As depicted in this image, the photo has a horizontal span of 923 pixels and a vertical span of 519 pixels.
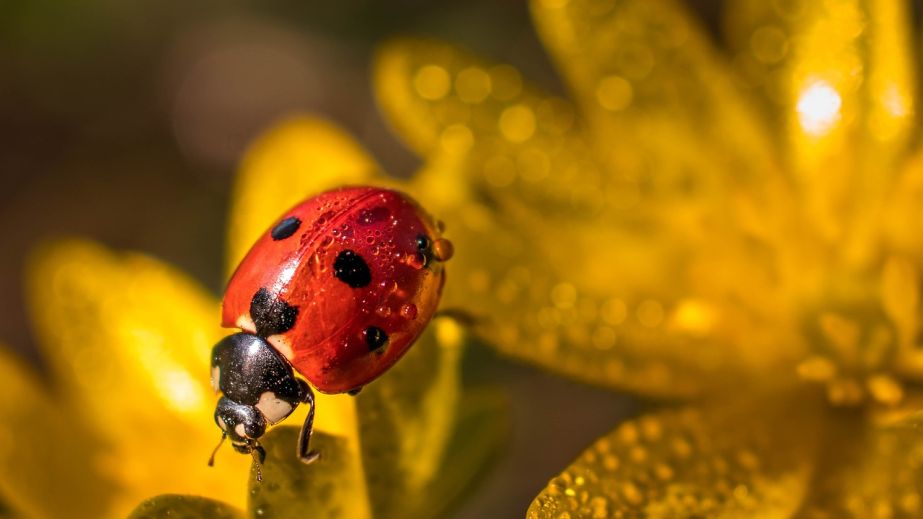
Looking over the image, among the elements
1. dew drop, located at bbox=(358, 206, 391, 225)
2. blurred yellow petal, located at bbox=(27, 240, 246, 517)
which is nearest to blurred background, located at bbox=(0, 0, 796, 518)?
blurred yellow petal, located at bbox=(27, 240, 246, 517)

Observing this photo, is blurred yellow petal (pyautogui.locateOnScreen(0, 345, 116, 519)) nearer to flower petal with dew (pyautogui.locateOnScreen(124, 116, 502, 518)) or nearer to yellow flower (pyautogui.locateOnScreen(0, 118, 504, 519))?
yellow flower (pyautogui.locateOnScreen(0, 118, 504, 519))

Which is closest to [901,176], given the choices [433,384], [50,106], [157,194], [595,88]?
[595,88]

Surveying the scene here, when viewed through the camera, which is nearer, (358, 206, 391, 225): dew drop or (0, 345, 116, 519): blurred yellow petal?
(358, 206, 391, 225): dew drop

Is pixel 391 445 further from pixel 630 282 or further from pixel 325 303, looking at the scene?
pixel 630 282

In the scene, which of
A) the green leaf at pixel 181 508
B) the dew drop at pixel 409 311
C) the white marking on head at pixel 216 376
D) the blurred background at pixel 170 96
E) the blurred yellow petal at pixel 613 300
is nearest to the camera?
the green leaf at pixel 181 508

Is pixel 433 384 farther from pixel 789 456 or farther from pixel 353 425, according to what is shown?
pixel 789 456

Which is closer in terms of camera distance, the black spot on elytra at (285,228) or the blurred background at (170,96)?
the black spot on elytra at (285,228)

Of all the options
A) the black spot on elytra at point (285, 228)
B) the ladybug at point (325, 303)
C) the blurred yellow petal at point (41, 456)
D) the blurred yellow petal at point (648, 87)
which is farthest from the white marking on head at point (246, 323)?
the blurred yellow petal at point (648, 87)

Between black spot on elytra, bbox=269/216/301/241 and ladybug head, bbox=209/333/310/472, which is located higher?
black spot on elytra, bbox=269/216/301/241

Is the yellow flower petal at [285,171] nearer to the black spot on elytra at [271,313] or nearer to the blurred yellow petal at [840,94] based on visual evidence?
the black spot on elytra at [271,313]
